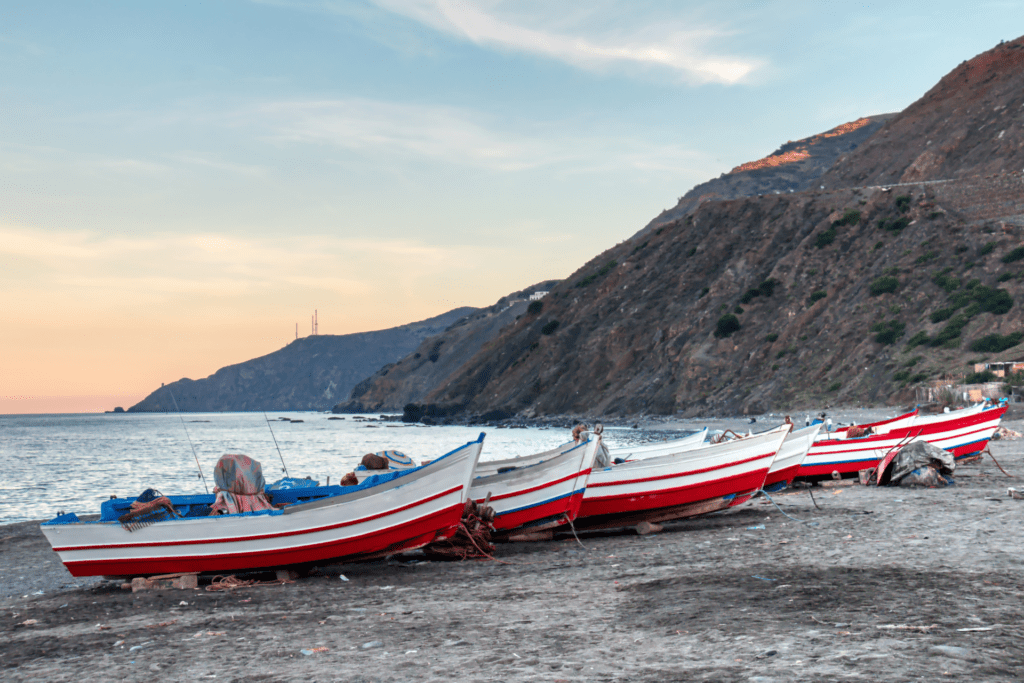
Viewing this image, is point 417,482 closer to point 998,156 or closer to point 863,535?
point 863,535

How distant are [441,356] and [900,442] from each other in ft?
399

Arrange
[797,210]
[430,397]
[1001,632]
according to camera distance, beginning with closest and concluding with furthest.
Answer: [1001,632] < [797,210] < [430,397]

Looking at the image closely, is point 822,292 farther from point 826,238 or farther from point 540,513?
point 540,513

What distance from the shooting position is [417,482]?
1113 cm

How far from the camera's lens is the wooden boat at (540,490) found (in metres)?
13.0

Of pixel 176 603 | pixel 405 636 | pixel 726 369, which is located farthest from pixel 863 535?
pixel 726 369

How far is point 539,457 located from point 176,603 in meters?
6.28

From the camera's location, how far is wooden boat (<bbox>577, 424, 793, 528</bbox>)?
13617 mm

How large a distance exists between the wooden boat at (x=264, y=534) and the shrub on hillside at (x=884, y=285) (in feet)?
171

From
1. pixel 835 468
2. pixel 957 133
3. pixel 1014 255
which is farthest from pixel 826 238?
pixel 835 468

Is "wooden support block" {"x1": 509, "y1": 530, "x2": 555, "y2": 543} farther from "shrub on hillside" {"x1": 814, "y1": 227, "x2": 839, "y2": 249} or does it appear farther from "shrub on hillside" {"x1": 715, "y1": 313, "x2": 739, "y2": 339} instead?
"shrub on hillside" {"x1": 814, "y1": 227, "x2": 839, "y2": 249}

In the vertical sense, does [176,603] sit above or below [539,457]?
below

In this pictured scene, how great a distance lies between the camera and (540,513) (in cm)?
1309

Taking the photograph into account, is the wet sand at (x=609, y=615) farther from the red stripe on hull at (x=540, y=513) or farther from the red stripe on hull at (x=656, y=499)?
the red stripe on hull at (x=656, y=499)
